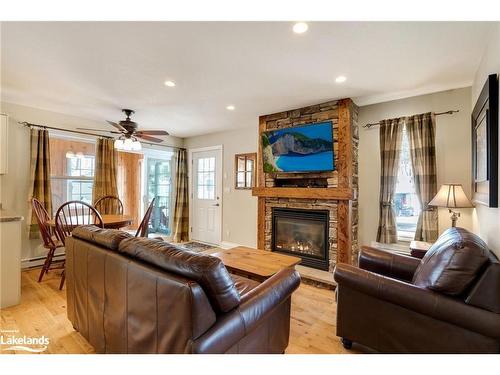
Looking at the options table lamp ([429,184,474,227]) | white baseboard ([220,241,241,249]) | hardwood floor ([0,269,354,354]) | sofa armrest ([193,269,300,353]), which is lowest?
hardwood floor ([0,269,354,354])

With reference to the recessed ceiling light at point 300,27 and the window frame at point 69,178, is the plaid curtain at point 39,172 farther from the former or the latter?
the recessed ceiling light at point 300,27

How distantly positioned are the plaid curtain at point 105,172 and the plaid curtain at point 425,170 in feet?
14.8

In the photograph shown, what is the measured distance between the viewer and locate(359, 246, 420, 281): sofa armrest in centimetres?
200

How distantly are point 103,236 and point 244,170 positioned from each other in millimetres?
3199

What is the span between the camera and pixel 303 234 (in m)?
3.51

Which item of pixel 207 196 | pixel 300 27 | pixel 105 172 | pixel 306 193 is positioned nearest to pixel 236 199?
pixel 207 196

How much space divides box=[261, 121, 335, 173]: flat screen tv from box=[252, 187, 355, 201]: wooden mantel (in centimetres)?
28

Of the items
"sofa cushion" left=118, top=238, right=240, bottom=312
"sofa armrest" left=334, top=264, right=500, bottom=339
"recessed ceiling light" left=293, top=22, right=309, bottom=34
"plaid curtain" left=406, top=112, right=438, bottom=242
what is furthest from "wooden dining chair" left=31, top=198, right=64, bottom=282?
"plaid curtain" left=406, top=112, right=438, bottom=242

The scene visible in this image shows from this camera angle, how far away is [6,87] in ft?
9.29

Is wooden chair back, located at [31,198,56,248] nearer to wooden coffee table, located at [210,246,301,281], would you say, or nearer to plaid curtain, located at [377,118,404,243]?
wooden coffee table, located at [210,246,301,281]

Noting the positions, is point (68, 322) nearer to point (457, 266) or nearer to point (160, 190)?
point (457, 266)
